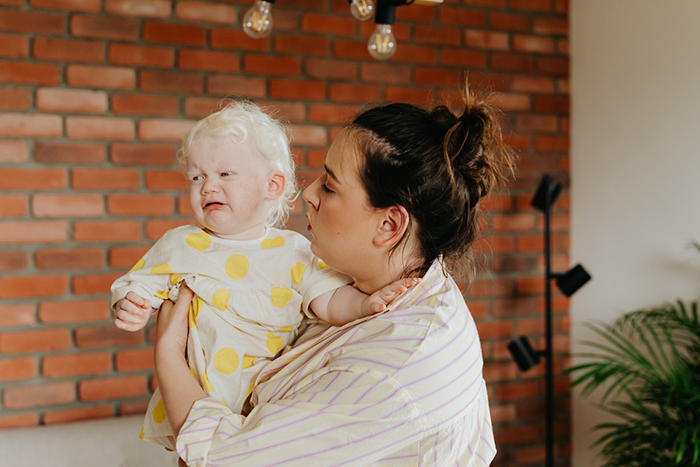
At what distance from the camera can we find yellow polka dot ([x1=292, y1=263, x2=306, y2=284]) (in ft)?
3.73

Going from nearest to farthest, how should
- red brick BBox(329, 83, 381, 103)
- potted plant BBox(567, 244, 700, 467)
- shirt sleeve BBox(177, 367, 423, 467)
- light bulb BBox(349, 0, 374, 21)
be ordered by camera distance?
shirt sleeve BBox(177, 367, 423, 467)
light bulb BBox(349, 0, 374, 21)
potted plant BBox(567, 244, 700, 467)
red brick BBox(329, 83, 381, 103)

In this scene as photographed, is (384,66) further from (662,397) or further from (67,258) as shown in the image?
(662,397)

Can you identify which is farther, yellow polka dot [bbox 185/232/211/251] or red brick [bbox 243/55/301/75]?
red brick [bbox 243/55/301/75]

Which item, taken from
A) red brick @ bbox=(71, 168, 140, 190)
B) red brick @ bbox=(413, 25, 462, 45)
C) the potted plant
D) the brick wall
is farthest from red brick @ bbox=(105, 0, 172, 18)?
the potted plant

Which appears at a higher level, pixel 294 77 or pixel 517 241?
pixel 294 77

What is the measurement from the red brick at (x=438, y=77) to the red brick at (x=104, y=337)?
1.43 meters

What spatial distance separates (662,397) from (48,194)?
208 cm

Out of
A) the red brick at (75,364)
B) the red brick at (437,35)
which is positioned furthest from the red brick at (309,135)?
the red brick at (75,364)

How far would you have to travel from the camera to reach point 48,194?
203cm

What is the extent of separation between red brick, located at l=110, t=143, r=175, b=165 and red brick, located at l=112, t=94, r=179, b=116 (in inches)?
4.4

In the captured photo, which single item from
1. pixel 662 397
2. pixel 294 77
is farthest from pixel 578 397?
pixel 294 77

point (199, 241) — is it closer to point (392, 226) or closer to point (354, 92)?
point (392, 226)

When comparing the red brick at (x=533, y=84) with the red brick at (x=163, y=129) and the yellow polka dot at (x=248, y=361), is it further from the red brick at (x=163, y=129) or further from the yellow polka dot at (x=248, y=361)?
the yellow polka dot at (x=248, y=361)

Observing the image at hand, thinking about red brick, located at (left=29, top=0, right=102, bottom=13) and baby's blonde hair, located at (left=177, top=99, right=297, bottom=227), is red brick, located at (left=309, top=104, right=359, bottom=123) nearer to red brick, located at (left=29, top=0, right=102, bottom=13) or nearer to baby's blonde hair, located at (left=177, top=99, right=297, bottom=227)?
red brick, located at (left=29, top=0, right=102, bottom=13)
